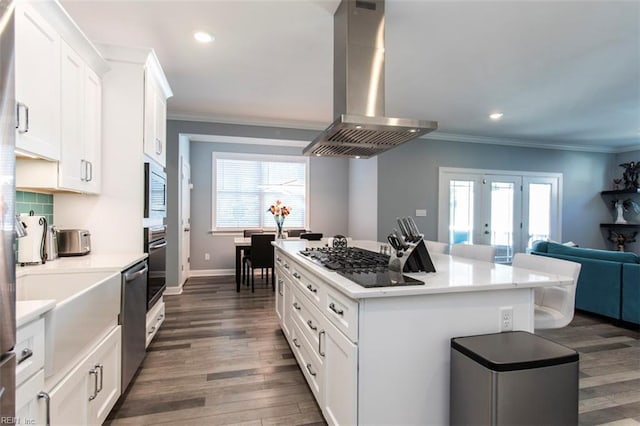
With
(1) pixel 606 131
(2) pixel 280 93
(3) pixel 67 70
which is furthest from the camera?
(1) pixel 606 131

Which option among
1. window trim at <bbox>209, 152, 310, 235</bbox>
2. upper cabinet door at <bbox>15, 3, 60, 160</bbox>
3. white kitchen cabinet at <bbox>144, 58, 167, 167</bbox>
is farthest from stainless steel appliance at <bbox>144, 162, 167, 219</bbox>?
window trim at <bbox>209, 152, 310, 235</bbox>

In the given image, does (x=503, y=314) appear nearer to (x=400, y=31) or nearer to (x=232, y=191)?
(x=400, y=31)

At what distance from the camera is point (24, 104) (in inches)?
62.3

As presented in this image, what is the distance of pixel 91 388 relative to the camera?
1.55 meters

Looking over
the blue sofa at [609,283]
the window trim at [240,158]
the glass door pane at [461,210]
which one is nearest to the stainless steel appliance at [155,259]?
the window trim at [240,158]

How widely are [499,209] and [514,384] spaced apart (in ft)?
18.3

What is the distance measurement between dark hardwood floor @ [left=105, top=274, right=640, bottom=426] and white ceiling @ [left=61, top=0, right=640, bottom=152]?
2661mm

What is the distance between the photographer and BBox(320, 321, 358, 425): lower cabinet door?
1364mm

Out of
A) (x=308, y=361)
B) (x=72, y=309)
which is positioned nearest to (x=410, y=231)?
(x=308, y=361)

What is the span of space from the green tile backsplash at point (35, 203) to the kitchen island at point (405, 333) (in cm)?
202

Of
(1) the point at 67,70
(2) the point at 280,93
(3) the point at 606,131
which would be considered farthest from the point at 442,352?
(3) the point at 606,131

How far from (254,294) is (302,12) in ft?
12.1

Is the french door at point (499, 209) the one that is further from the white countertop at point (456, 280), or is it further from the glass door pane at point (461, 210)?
the white countertop at point (456, 280)

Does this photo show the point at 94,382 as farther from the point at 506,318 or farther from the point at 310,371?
the point at 506,318
